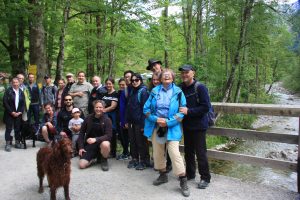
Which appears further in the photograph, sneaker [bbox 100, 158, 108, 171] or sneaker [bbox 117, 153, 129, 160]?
sneaker [bbox 117, 153, 129, 160]

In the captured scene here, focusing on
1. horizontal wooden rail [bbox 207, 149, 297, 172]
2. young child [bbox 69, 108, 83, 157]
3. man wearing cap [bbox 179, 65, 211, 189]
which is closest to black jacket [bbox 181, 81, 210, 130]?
man wearing cap [bbox 179, 65, 211, 189]

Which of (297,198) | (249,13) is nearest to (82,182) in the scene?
(297,198)

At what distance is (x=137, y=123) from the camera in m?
6.19

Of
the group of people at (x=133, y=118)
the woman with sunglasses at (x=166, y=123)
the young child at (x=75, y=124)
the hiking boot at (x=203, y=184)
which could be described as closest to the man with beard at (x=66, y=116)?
the group of people at (x=133, y=118)

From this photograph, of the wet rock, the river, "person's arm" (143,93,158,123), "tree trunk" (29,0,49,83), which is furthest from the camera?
the wet rock

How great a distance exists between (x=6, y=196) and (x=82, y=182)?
1.22m

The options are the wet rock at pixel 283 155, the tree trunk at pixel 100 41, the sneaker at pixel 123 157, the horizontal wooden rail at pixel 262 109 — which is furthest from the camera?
the tree trunk at pixel 100 41

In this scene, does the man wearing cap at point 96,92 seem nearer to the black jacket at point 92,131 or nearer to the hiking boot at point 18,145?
the black jacket at point 92,131

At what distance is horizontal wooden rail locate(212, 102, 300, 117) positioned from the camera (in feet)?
15.7

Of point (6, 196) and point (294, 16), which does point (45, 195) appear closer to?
point (6, 196)

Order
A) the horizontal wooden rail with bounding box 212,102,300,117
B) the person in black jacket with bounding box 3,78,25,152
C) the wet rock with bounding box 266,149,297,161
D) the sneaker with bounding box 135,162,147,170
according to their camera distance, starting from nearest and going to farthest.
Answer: the horizontal wooden rail with bounding box 212,102,300,117 → the sneaker with bounding box 135,162,147,170 → the person in black jacket with bounding box 3,78,25,152 → the wet rock with bounding box 266,149,297,161

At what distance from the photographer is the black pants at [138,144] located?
6.26m

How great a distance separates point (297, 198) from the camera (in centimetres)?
470

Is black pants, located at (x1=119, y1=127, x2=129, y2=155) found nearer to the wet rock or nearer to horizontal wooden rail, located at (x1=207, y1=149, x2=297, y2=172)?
horizontal wooden rail, located at (x1=207, y1=149, x2=297, y2=172)
